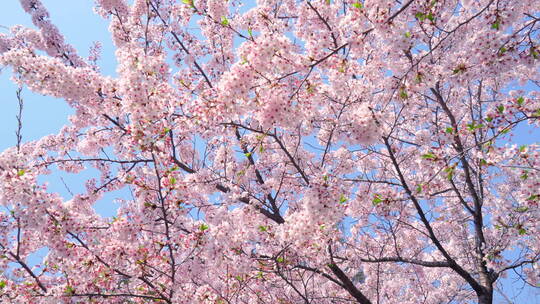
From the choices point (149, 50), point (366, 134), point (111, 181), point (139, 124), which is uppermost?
point (149, 50)

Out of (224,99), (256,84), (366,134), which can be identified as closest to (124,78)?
(224,99)

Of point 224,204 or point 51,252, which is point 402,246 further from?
point 51,252

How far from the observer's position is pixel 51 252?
17.3 feet

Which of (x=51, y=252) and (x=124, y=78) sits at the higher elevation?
(x=124, y=78)

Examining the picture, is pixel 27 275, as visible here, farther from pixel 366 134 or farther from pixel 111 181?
pixel 366 134

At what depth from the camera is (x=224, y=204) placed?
662 centimetres

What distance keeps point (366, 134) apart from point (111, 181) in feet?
18.8

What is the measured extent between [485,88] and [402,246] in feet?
18.3

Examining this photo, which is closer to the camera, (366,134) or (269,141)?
(366,134)

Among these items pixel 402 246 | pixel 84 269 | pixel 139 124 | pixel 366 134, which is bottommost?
pixel 84 269

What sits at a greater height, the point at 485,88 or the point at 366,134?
the point at 485,88

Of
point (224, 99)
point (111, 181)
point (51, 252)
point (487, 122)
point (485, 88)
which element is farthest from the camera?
point (485, 88)

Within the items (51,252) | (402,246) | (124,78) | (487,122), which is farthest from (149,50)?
(402,246)

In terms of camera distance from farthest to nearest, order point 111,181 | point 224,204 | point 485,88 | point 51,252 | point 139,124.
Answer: point 485,88
point 111,181
point 224,204
point 51,252
point 139,124
